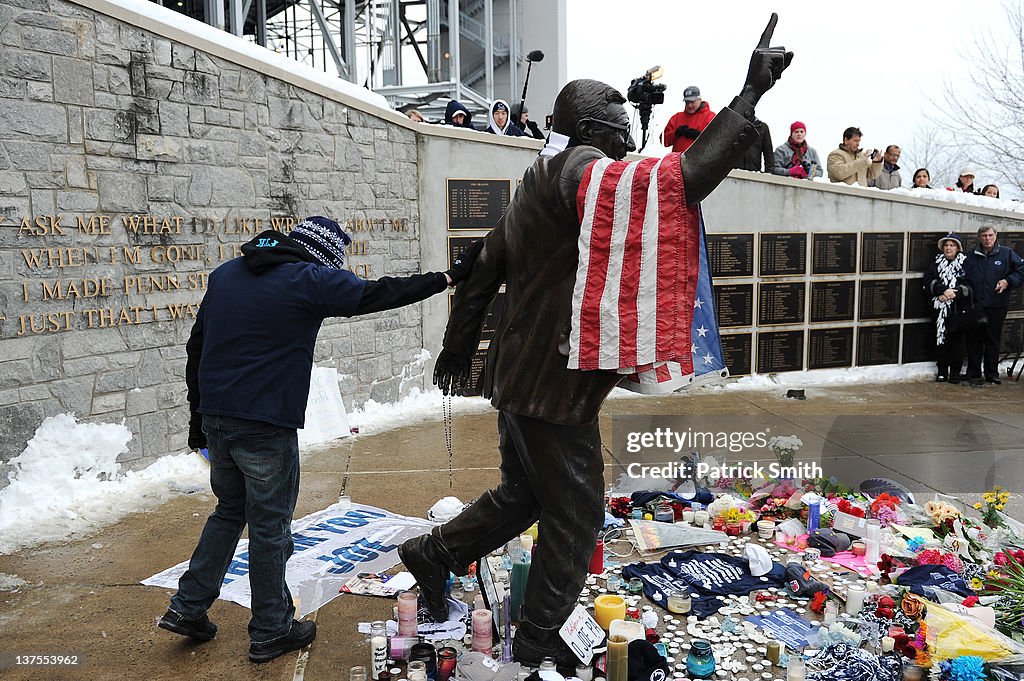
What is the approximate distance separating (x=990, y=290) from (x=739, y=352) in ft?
10.1

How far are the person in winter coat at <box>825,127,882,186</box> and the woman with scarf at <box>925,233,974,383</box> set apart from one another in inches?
49.1

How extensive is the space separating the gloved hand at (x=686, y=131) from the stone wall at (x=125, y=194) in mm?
3950

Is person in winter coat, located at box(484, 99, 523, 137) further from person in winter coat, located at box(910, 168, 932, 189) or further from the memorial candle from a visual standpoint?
the memorial candle

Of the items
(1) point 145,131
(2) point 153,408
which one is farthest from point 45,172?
(2) point 153,408

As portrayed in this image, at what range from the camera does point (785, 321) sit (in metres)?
9.65

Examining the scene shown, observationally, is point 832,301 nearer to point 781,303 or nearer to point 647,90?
point 781,303

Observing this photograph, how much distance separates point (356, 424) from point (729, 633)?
4.44 m

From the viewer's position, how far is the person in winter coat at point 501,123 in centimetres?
889

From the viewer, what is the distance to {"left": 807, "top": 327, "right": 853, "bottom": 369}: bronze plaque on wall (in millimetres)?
9789

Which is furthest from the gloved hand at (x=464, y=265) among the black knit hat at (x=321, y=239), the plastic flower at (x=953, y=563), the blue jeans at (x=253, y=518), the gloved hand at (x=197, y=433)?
the plastic flower at (x=953, y=563)

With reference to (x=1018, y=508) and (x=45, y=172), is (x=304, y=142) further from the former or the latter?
(x=1018, y=508)

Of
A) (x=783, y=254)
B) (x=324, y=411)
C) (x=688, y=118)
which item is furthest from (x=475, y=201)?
(x=783, y=254)

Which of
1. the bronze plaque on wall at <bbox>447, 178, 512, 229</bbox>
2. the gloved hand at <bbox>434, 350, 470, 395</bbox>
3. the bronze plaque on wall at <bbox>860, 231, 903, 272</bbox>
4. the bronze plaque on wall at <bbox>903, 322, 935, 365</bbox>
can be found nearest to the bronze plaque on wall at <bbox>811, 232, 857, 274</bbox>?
the bronze plaque on wall at <bbox>860, 231, 903, 272</bbox>

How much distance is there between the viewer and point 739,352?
373 inches
